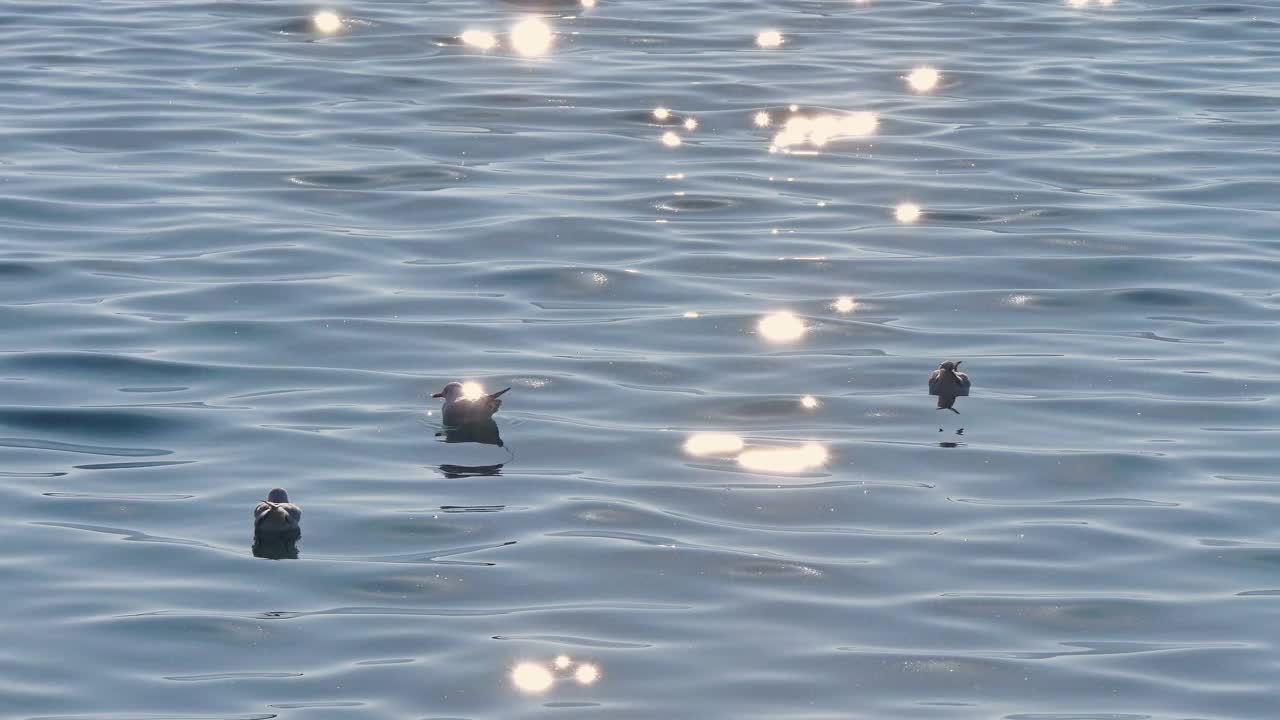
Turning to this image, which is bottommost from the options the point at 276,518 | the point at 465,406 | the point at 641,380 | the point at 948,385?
the point at 276,518

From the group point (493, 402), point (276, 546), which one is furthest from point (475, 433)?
point (276, 546)

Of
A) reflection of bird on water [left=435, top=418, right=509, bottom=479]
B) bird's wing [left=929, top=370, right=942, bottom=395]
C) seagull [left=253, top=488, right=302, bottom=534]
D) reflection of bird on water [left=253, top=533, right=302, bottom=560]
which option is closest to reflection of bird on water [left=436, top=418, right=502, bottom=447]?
reflection of bird on water [left=435, top=418, right=509, bottom=479]

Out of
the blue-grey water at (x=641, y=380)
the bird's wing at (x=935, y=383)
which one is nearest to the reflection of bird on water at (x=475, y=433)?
the blue-grey water at (x=641, y=380)

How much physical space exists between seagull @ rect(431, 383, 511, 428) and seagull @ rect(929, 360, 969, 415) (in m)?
3.75

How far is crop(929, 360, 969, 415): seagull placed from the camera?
17984mm

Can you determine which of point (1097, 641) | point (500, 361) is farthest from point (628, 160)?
point (1097, 641)

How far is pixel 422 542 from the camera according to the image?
15070 millimetres

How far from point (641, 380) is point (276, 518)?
518cm

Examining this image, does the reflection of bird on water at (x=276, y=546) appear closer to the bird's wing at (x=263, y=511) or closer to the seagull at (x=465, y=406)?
the bird's wing at (x=263, y=511)

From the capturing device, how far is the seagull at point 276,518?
48.1 feet

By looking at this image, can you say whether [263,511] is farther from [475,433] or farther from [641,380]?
[641,380]

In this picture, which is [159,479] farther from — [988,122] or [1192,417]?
[988,122]

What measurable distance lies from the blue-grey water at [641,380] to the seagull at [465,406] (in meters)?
0.25

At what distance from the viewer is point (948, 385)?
59.5 feet
